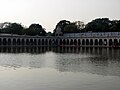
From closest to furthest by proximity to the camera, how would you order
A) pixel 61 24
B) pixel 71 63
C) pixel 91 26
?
pixel 71 63
pixel 91 26
pixel 61 24

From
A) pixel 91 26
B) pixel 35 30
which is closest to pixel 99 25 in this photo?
pixel 91 26

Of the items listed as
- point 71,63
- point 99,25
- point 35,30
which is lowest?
point 71,63

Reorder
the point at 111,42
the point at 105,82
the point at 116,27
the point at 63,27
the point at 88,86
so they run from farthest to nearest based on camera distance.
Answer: the point at 63,27 < the point at 116,27 < the point at 111,42 < the point at 105,82 < the point at 88,86

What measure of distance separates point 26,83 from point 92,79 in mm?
4706

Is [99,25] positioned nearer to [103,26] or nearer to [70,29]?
[103,26]

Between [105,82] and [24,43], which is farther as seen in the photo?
[24,43]

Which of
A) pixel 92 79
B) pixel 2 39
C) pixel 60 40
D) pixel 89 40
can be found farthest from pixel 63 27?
pixel 92 79

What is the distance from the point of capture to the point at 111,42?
99625mm

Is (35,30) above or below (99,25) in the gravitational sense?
below

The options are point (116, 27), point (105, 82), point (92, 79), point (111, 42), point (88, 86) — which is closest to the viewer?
point (88, 86)

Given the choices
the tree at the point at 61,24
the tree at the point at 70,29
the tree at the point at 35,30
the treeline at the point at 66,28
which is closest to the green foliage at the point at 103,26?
the treeline at the point at 66,28

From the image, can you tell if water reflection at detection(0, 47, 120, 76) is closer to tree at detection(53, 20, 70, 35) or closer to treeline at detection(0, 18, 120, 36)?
treeline at detection(0, 18, 120, 36)

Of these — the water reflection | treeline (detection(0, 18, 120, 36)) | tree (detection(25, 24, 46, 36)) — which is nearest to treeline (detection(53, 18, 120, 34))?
treeline (detection(0, 18, 120, 36))

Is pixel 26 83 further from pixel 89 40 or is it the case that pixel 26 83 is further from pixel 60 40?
pixel 60 40
